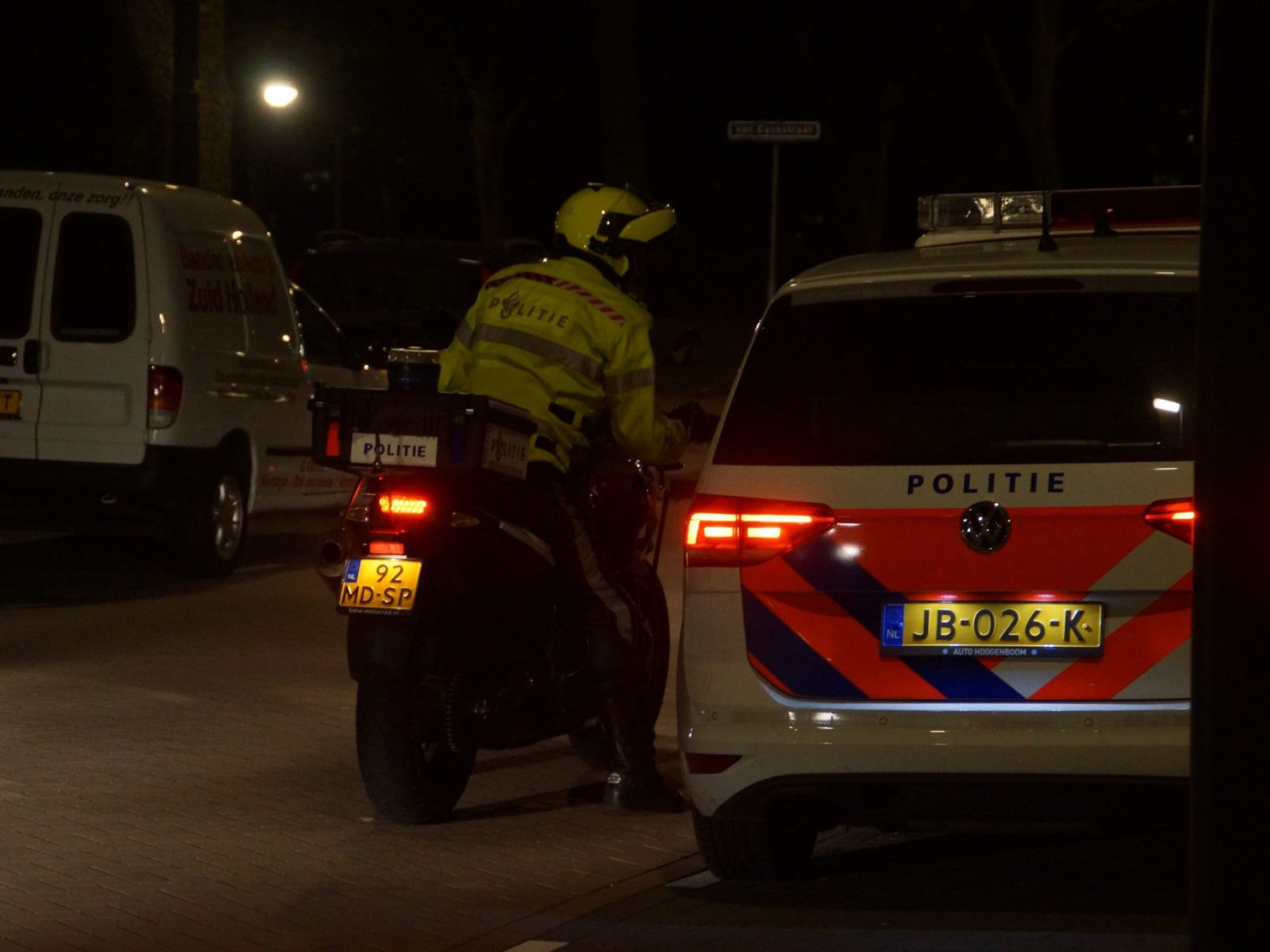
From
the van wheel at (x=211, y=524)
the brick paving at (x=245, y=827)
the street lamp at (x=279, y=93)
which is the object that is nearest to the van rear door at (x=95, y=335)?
the van wheel at (x=211, y=524)

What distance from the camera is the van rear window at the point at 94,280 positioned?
12023 mm

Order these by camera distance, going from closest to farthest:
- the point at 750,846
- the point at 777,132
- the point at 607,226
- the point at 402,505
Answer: the point at 750,846 < the point at 402,505 < the point at 607,226 < the point at 777,132

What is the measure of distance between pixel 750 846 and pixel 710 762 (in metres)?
0.38

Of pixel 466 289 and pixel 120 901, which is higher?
pixel 466 289

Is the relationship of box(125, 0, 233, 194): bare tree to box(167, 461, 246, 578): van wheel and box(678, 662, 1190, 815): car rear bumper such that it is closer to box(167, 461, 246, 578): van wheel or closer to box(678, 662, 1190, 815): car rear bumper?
box(167, 461, 246, 578): van wheel

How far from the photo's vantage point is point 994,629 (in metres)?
5.69

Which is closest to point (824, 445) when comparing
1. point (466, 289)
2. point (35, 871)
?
point (35, 871)

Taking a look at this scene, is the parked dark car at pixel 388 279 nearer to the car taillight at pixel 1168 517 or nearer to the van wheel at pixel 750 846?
the van wheel at pixel 750 846

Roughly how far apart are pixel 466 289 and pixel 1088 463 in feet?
43.8

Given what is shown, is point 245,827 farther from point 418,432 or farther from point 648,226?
point 648,226

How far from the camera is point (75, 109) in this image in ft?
117

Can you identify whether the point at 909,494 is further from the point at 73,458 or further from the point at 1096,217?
the point at 73,458

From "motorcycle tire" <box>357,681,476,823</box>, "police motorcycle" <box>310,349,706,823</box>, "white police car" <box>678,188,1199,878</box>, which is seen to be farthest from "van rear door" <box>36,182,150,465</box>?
"white police car" <box>678,188,1199,878</box>

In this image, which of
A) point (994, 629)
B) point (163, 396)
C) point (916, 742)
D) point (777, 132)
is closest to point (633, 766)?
point (916, 742)
